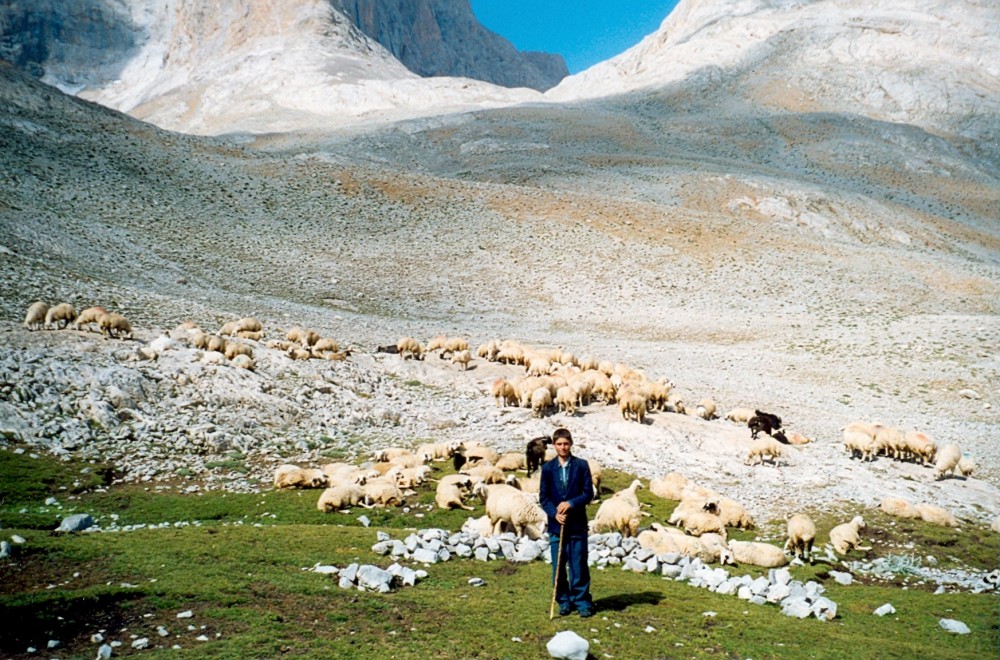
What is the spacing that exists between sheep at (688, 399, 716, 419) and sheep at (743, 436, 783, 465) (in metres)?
4.28

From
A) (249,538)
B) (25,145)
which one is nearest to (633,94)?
(25,145)

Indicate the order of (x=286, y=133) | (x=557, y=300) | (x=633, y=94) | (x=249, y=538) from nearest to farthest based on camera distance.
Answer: (x=249, y=538)
(x=557, y=300)
(x=286, y=133)
(x=633, y=94)

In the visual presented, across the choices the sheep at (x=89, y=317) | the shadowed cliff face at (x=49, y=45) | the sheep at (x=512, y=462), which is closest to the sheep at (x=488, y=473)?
the sheep at (x=512, y=462)

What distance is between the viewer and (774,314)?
134 ft

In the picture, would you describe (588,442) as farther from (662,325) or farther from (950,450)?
(662,325)

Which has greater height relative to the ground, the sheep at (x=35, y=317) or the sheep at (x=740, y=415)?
the sheep at (x=35, y=317)

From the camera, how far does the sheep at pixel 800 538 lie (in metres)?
12.2

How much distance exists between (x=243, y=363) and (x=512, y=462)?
30.3 feet

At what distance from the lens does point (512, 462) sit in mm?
16625

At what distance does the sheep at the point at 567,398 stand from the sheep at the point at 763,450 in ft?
16.6

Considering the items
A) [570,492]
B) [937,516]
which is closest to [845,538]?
[937,516]

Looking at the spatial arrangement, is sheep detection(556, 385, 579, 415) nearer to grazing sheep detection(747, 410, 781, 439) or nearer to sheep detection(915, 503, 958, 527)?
grazing sheep detection(747, 410, 781, 439)

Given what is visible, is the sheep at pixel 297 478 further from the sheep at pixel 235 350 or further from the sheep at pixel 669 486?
the sheep at pixel 235 350

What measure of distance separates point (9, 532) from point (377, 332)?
23.1 metres
